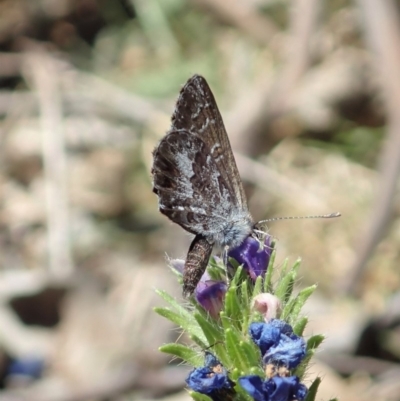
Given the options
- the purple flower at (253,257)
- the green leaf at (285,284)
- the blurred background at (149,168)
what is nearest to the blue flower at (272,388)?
the green leaf at (285,284)

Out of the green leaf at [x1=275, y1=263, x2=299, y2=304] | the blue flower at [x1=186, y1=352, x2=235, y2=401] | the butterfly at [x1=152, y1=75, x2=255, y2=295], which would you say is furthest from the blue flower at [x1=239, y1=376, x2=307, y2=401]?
the butterfly at [x1=152, y1=75, x2=255, y2=295]

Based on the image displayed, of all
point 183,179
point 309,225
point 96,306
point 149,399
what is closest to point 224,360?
point 183,179

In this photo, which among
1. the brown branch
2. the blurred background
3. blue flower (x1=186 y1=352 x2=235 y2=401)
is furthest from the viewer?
the brown branch

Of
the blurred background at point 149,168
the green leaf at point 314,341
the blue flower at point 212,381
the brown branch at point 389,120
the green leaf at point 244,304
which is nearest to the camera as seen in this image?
the blue flower at point 212,381

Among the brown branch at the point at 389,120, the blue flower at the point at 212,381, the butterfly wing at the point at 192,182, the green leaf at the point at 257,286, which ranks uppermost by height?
the brown branch at the point at 389,120

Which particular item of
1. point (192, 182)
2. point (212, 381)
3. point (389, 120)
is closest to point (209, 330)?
point (212, 381)

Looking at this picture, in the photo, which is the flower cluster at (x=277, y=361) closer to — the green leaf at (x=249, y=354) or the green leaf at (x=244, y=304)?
the green leaf at (x=249, y=354)

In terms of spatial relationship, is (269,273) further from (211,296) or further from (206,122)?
(206,122)

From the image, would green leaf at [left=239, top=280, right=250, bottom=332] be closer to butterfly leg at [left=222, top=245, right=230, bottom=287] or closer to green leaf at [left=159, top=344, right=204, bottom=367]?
butterfly leg at [left=222, top=245, right=230, bottom=287]
